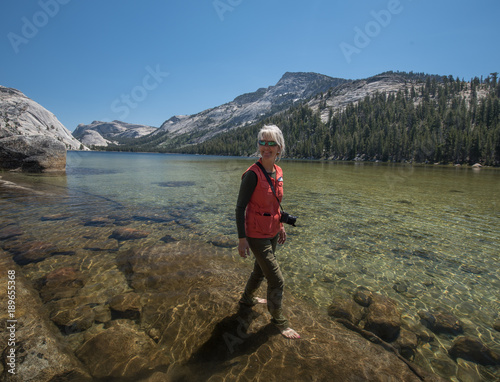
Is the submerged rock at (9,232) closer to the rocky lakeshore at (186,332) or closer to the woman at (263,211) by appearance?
the rocky lakeshore at (186,332)

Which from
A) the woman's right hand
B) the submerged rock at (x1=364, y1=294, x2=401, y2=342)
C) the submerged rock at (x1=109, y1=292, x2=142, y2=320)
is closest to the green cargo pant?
the woman's right hand

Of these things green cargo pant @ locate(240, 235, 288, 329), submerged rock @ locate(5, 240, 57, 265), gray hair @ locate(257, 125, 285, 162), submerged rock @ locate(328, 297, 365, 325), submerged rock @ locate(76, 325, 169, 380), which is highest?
gray hair @ locate(257, 125, 285, 162)

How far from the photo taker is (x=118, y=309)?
496 cm

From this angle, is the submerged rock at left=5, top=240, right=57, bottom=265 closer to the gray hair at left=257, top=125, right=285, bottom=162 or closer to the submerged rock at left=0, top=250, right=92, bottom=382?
the submerged rock at left=0, top=250, right=92, bottom=382

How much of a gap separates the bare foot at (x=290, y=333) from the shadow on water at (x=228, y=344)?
0.42 feet

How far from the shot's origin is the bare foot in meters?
4.18

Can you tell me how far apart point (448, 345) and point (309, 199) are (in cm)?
1468

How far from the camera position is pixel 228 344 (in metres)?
4.00

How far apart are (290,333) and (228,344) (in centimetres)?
112

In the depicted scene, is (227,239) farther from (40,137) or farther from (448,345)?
(40,137)

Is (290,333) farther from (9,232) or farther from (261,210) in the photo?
(9,232)

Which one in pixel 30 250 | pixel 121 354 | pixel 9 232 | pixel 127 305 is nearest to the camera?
pixel 121 354

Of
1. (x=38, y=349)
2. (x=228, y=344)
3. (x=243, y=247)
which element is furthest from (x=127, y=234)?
(x=243, y=247)

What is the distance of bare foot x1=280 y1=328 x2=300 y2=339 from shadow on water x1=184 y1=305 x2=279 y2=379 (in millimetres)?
129
